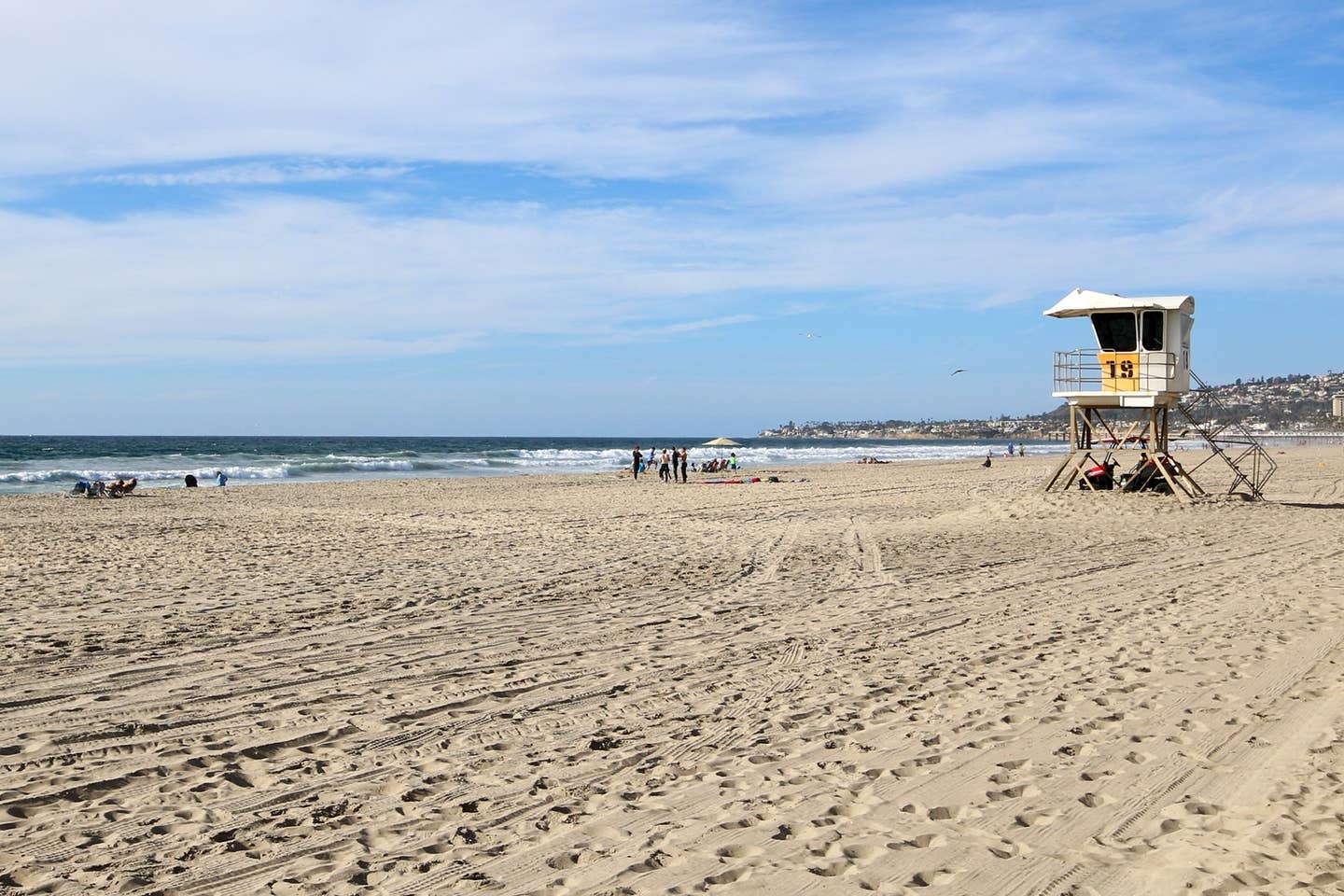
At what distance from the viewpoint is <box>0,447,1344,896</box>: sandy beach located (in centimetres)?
384

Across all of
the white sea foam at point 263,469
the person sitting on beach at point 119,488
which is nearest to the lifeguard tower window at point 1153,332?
the white sea foam at point 263,469

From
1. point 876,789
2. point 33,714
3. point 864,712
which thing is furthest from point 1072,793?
point 33,714

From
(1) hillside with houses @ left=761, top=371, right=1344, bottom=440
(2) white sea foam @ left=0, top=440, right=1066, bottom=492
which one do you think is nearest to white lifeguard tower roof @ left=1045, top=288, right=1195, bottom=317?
(2) white sea foam @ left=0, top=440, right=1066, bottom=492

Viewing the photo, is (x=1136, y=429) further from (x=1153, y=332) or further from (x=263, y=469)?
(x=263, y=469)

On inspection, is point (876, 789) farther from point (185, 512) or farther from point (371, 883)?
point (185, 512)

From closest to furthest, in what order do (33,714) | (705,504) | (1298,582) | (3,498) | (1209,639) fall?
1. (33,714)
2. (1209,639)
3. (1298,582)
4. (705,504)
5. (3,498)

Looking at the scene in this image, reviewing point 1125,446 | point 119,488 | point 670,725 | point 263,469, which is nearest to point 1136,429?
point 1125,446

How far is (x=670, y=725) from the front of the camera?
5523 mm

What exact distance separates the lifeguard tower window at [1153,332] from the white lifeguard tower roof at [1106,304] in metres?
0.25

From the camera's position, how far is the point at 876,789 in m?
4.52

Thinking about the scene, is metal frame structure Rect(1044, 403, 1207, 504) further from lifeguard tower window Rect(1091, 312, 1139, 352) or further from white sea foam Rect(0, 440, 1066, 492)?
white sea foam Rect(0, 440, 1066, 492)

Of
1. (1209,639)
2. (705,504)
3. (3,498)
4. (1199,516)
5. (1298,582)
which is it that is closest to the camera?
(1209,639)

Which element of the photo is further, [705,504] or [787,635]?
[705,504]

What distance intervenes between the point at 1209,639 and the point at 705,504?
48.4 ft
